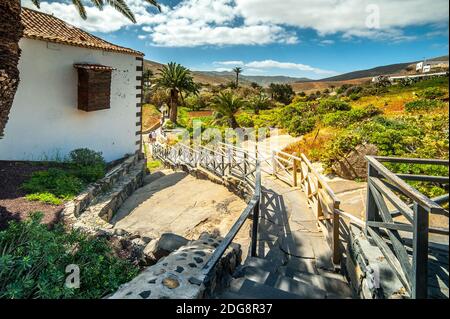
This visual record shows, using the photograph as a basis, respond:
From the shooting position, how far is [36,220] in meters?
3.81

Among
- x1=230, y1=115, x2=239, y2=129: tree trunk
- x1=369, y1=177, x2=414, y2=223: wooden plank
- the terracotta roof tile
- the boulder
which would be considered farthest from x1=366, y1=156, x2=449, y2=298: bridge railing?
x1=230, y1=115, x2=239, y2=129: tree trunk

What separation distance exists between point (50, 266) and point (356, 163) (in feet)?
23.3

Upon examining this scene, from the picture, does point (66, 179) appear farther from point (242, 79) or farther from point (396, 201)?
point (242, 79)

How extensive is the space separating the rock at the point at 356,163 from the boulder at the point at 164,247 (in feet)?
17.3

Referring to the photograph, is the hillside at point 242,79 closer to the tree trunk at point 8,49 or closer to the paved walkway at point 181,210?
the paved walkway at point 181,210

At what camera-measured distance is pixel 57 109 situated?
9805 mm

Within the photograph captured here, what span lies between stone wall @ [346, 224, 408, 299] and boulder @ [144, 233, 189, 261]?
2233 mm

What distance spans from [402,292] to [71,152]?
9.96 m

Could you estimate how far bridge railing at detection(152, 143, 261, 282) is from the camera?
340 centimetres

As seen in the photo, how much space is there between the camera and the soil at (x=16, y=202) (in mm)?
5495

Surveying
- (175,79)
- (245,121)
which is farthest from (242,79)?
(245,121)

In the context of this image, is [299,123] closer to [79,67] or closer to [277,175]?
[277,175]

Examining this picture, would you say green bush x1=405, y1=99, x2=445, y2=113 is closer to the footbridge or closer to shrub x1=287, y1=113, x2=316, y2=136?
shrub x1=287, y1=113, x2=316, y2=136
